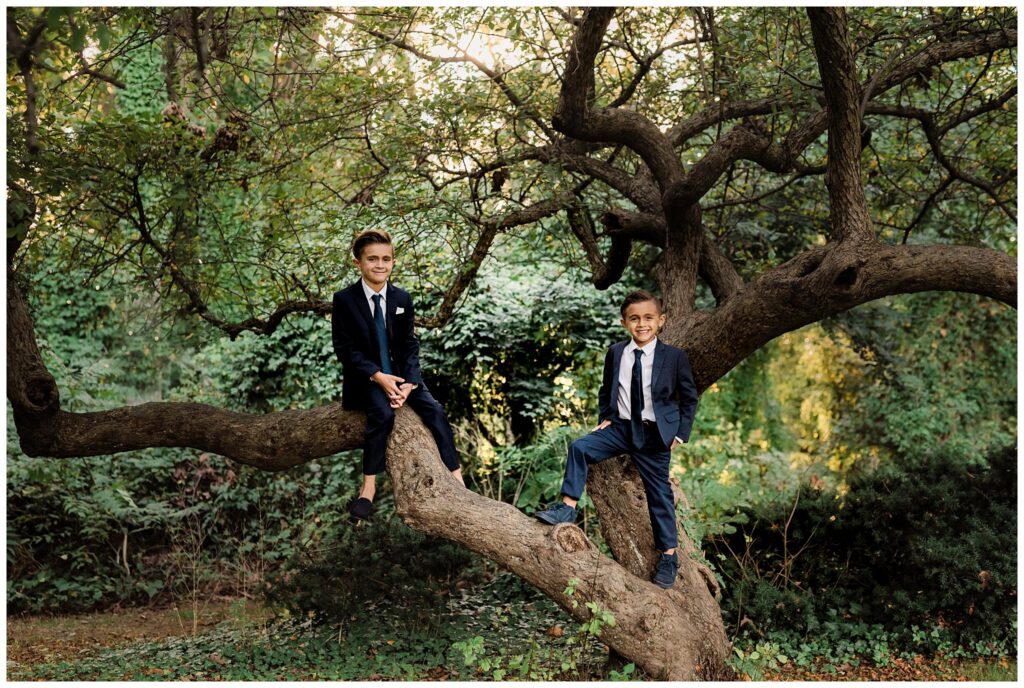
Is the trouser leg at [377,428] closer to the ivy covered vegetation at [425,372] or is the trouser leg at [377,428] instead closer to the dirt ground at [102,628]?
the ivy covered vegetation at [425,372]

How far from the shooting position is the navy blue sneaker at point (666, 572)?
16.1 feet

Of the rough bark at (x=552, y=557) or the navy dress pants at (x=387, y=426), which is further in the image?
the navy dress pants at (x=387, y=426)

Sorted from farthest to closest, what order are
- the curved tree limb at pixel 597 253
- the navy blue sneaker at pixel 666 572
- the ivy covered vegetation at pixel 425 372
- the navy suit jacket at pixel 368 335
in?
the curved tree limb at pixel 597 253, the ivy covered vegetation at pixel 425 372, the navy blue sneaker at pixel 666 572, the navy suit jacket at pixel 368 335

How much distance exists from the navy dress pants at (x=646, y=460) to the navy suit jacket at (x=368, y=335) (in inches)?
39.8

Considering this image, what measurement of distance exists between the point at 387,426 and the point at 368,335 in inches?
20.5

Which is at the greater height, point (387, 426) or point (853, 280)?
point (853, 280)

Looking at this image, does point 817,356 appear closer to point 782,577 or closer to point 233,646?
point 782,577

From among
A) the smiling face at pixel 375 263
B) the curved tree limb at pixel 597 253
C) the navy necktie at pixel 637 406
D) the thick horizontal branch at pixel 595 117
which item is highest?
the thick horizontal branch at pixel 595 117

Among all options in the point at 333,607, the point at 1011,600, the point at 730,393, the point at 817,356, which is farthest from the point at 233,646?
the point at 817,356

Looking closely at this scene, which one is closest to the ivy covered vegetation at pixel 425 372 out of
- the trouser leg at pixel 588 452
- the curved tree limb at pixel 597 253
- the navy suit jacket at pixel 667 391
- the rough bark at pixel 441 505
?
the curved tree limb at pixel 597 253

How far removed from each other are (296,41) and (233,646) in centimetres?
463

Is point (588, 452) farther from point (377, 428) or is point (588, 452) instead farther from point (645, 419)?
point (377, 428)

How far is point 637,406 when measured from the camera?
15.5ft

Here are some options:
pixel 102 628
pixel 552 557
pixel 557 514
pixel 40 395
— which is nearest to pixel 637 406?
pixel 557 514
